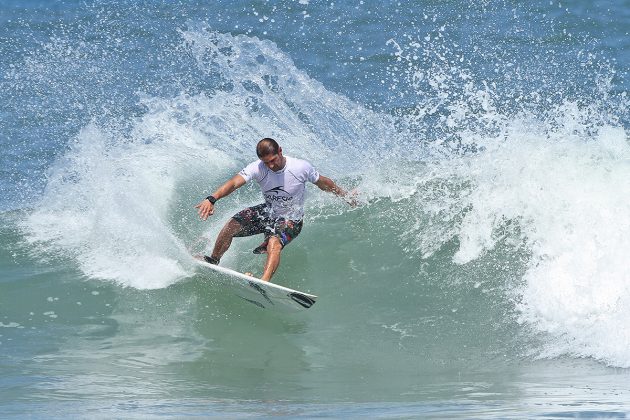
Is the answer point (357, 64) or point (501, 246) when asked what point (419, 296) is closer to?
point (501, 246)

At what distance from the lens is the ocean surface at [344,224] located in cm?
742

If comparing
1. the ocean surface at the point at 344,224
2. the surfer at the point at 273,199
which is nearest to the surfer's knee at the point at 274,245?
the surfer at the point at 273,199

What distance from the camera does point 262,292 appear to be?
8.74 m

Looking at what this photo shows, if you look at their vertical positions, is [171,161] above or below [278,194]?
above

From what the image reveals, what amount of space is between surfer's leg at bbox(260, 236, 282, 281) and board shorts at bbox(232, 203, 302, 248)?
0.07 metres

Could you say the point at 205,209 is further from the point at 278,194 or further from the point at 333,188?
the point at 333,188

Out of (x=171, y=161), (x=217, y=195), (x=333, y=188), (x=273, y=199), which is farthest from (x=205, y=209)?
(x=171, y=161)

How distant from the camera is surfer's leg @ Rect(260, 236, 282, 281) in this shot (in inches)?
347

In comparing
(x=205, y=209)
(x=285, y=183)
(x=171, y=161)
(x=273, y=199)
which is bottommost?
(x=205, y=209)

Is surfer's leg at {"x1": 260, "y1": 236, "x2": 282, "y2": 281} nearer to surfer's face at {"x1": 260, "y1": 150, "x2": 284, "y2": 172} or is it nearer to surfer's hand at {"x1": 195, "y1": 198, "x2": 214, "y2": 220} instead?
surfer's face at {"x1": 260, "y1": 150, "x2": 284, "y2": 172}

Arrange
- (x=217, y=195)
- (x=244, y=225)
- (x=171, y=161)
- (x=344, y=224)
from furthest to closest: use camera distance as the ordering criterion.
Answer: (x=171, y=161) < (x=344, y=224) < (x=244, y=225) < (x=217, y=195)

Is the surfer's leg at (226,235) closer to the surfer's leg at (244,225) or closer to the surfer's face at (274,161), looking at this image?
the surfer's leg at (244,225)

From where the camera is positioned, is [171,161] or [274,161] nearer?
A: [274,161]

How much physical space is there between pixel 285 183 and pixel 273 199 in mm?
220
